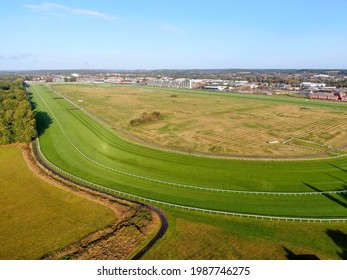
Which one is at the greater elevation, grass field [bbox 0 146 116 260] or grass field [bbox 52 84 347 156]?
grass field [bbox 52 84 347 156]

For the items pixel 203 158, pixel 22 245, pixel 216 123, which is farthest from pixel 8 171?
pixel 216 123

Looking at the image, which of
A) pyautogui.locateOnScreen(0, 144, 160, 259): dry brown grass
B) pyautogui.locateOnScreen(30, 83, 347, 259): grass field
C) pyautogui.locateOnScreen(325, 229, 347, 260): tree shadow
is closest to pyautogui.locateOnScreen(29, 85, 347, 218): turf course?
pyautogui.locateOnScreen(30, 83, 347, 259): grass field

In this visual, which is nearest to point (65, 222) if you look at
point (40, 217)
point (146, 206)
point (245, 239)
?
point (40, 217)

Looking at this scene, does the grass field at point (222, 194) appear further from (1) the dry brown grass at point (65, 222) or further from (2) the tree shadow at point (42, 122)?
(2) the tree shadow at point (42, 122)

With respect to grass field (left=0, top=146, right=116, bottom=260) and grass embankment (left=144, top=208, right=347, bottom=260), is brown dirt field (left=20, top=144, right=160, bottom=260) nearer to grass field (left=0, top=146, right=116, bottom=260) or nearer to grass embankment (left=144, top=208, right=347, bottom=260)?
grass field (left=0, top=146, right=116, bottom=260)

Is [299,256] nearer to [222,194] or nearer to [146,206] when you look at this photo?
[222,194]
